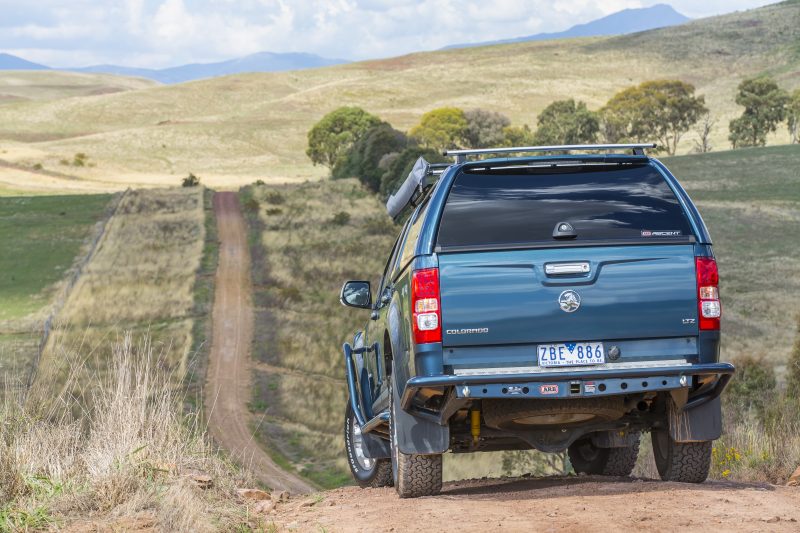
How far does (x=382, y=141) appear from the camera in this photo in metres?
76.4

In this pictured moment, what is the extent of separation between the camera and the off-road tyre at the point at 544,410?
311 inches

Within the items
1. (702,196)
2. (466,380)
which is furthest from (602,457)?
(702,196)

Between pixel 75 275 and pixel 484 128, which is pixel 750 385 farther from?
pixel 484 128

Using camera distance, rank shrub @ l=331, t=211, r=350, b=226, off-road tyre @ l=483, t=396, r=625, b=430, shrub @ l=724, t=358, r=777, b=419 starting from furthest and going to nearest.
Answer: shrub @ l=331, t=211, r=350, b=226, shrub @ l=724, t=358, r=777, b=419, off-road tyre @ l=483, t=396, r=625, b=430

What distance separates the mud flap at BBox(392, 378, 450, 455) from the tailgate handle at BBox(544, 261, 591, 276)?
52.7 inches

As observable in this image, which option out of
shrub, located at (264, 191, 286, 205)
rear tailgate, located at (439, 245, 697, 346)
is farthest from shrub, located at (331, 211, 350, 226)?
rear tailgate, located at (439, 245, 697, 346)

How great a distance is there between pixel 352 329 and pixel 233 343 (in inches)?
140

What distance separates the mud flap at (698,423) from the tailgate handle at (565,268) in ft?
4.25

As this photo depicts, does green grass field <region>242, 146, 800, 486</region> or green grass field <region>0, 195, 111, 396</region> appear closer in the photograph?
green grass field <region>242, 146, 800, 486</region>

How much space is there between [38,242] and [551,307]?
51.8 meters

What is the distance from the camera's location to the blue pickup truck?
7.43m

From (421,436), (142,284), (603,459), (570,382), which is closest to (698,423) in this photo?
(570,382)

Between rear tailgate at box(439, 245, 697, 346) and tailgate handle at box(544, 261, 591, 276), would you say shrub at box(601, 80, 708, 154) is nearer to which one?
rear tailgate at box(439, 245, 697, 346)

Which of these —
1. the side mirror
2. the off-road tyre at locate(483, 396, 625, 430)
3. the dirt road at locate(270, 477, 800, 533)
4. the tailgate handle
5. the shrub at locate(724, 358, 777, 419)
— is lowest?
the shrub at locate(724, 358, 777, 419)
